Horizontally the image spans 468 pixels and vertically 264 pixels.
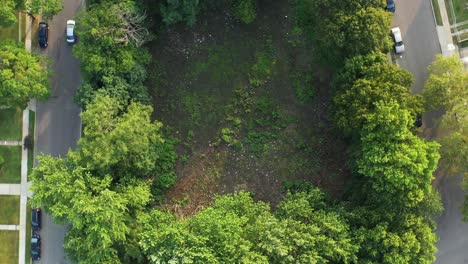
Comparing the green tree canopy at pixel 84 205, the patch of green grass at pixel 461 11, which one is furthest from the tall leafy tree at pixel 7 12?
the patch of green grass at pixel 461 11

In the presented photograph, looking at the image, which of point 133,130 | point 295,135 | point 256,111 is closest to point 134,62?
point 133,130

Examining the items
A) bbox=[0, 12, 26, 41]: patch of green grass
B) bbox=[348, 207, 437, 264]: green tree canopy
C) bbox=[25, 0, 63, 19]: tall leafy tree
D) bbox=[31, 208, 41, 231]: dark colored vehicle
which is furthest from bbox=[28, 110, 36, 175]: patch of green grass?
bbox=[348, 207, 437, 264]: green tree canopy

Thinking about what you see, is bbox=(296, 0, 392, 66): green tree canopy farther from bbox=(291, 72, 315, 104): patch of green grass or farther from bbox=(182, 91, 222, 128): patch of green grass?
bbox=(182, 91, 222, 128): patch of green grass

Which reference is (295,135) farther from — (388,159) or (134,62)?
(134,62)

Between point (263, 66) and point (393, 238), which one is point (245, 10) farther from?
point (393, 238)

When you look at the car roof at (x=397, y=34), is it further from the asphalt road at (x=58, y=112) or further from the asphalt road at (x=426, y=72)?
the asphalt road at (x=58, y=112)

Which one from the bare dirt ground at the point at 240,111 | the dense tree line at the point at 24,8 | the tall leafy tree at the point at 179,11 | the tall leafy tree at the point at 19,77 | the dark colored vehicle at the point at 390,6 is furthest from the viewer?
the bare dirt ground at the point at 240,111

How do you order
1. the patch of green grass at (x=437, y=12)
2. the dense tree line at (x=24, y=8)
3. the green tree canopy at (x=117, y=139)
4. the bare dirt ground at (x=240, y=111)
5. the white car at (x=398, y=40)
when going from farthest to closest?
the patch of green grass at (x=437, y=12), the bare dirt ground at (x=240, y=111), the white car at (x=398, y=40), the dense tree line at (x=24, y=8), the green tree canopy at (x=117, y=139)
